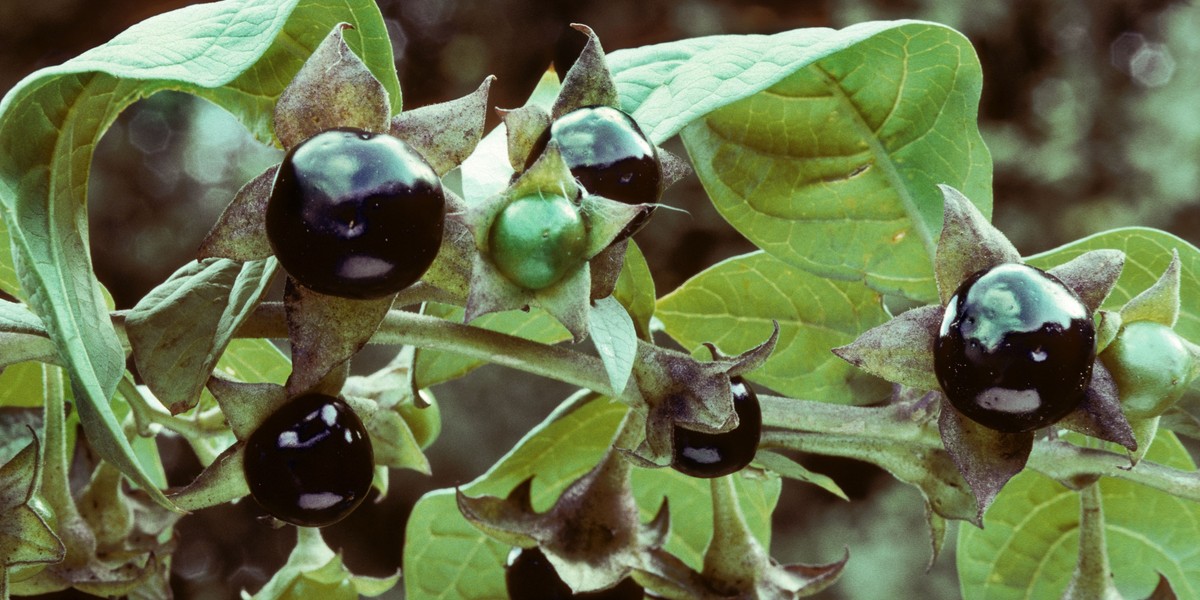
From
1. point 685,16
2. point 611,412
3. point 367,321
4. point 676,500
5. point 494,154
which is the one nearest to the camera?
point 367,321

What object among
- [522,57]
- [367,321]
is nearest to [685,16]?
[522,57]

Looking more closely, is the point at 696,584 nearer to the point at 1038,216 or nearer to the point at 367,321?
the point at 367,321

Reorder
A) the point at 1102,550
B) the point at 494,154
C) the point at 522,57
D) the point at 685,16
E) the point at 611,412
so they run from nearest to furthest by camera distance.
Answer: the point at 494,154 → the point at 1102,550 → the point at 611,412 → the point at 685,16 → the point at 522,57

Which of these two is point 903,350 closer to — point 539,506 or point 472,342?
point 472,342

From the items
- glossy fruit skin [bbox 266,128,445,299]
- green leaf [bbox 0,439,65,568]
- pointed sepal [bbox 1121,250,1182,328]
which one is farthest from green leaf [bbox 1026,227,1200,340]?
green leaf [bbox 0,439,65,568]

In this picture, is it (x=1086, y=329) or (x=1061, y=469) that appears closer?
(x=1086, y=329)

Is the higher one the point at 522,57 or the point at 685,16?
the point at 685,16

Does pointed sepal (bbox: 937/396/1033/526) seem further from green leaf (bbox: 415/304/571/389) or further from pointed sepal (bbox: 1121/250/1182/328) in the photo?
green leaf (bbox: 415/304/571/389)
